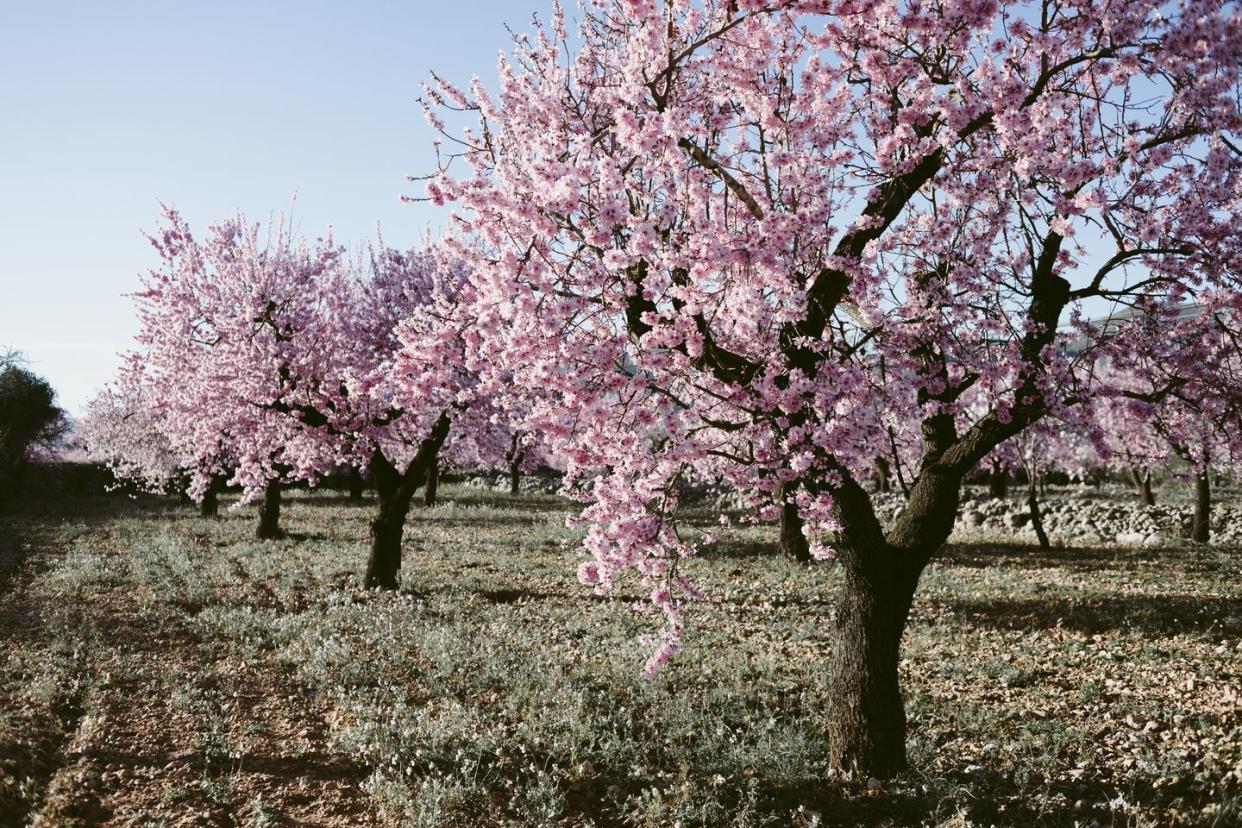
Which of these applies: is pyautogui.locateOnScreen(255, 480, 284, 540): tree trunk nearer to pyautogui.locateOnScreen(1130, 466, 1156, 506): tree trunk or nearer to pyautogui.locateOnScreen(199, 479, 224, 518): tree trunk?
pyautogui.locateOnScreen(199, 479, 224, 518): tree trunk

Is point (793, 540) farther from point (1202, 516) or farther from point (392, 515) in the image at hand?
point (1202, 516)

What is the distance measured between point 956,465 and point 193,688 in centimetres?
976

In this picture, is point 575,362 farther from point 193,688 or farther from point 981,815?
point 193,688

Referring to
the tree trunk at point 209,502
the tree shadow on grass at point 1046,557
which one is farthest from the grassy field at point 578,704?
the tree trunk at point 209,502

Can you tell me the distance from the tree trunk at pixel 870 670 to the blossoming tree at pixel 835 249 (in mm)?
21

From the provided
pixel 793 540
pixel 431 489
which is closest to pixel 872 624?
pixel 793 540

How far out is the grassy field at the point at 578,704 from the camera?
6.60 m

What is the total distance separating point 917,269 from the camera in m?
7.81

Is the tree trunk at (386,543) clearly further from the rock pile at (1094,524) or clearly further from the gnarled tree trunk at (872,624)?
the rock pile at (1094,524)

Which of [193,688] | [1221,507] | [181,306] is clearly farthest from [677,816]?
[1221,507]

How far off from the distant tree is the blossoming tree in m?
42.7

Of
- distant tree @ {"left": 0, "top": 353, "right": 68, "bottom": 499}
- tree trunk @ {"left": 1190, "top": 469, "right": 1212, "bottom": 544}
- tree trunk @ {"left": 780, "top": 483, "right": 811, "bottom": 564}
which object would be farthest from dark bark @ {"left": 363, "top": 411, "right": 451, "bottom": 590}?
distant tree @ {"left": 0, "top": 353, "right": 68, "bottom": 499}

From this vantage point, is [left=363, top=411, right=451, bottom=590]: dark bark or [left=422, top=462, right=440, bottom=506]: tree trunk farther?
[left=422, top=462, right=440, bottom=506]: tree trunk

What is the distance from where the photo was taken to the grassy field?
21.6 ft
